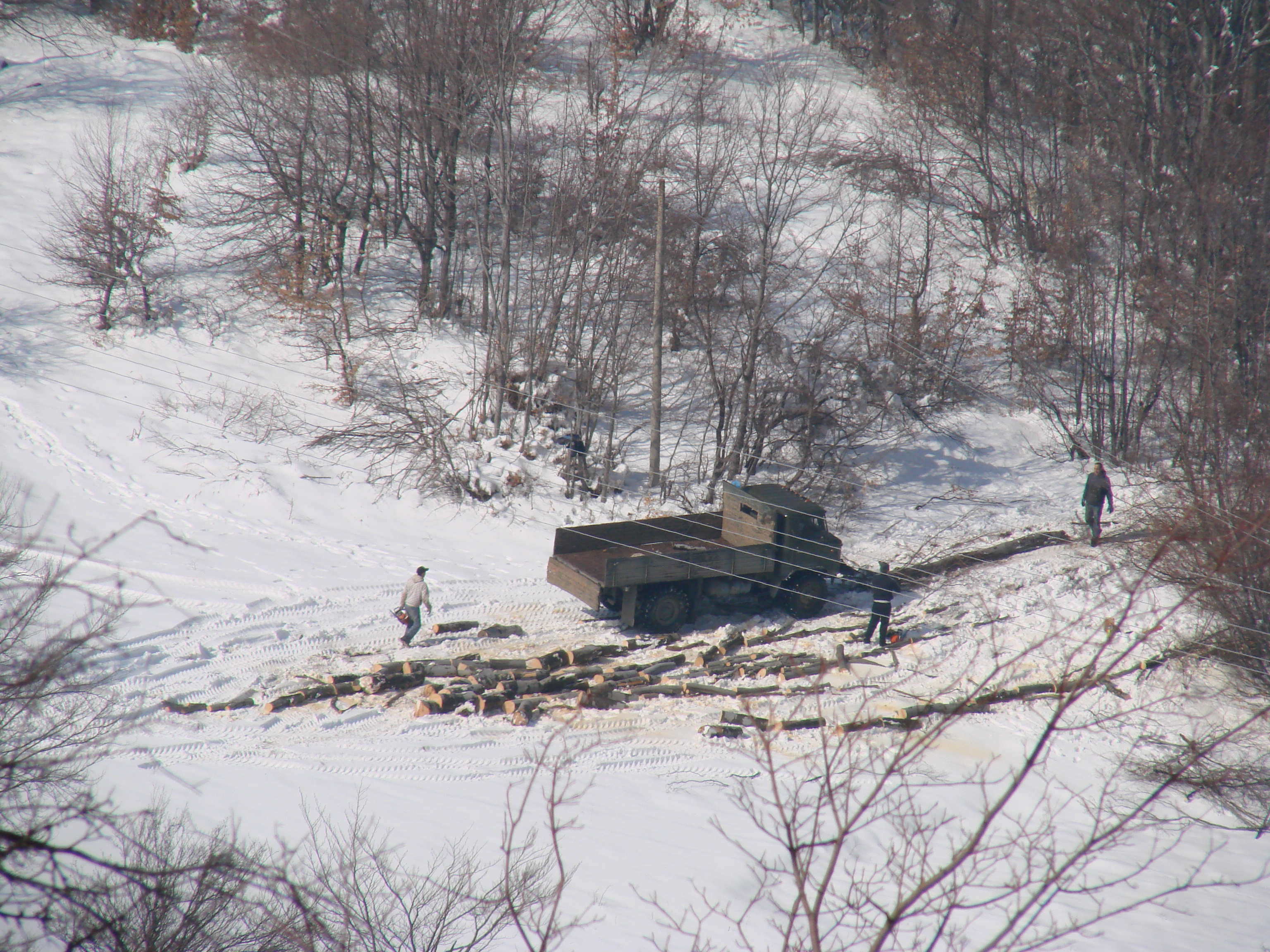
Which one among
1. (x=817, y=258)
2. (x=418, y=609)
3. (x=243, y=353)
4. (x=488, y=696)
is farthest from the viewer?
(x=817, y=258)

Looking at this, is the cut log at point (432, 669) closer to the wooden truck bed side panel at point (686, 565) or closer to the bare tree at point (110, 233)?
the wooden truck bed side panel at point (686, 565)

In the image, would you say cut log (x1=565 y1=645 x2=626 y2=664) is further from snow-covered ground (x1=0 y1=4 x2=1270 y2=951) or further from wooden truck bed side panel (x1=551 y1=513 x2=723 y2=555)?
wooden truck bed side panel (x1=551 y1=513 x2=723 y2=555)

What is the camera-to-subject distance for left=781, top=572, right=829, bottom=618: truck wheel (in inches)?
572

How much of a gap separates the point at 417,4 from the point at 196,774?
21.1 meters

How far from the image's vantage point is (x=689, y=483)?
67.6ft

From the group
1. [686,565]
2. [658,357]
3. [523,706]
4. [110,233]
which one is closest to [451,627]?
[523,706]

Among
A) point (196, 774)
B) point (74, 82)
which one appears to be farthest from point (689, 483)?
point (74, 82)

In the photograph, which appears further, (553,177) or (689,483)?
(553,177)

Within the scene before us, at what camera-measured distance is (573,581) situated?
44.9 feet

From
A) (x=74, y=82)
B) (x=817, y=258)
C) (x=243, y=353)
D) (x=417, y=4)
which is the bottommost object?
(x=243, y=353)

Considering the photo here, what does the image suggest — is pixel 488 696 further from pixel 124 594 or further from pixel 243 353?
pixel 243 353

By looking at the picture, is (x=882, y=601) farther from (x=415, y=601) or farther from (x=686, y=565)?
(x=415, y=601)

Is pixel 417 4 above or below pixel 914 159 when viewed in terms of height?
above

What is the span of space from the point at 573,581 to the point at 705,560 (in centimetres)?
200
